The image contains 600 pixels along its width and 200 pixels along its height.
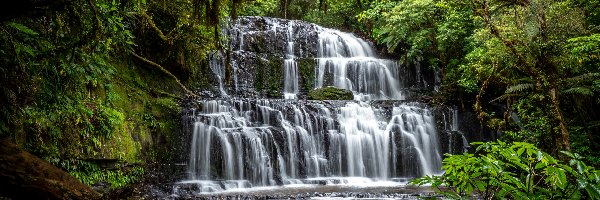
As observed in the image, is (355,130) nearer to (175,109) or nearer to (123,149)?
(175,109)

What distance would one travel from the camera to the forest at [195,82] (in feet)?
9.00

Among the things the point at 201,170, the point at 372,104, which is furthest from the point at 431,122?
the point at 201,170

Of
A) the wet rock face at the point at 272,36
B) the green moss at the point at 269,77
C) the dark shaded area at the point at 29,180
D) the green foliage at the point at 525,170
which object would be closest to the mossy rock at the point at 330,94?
the green moss at the point at 269,77

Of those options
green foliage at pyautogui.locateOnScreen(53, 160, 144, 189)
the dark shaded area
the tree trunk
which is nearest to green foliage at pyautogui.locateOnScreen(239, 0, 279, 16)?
green foliage at pyautogui.locateOnScreen(53, 160, 144, 189)

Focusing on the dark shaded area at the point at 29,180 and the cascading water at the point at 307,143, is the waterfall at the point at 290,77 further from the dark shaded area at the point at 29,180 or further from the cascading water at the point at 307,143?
the dark shaded area at the point at 29,180

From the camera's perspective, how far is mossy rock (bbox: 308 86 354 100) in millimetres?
14930

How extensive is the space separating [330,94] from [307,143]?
361 centimetres

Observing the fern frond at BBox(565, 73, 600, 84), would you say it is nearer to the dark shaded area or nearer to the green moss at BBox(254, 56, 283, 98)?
the green moss at BBox(254, 56, 283, 98)

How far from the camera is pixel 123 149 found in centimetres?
845

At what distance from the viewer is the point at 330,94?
15.1m

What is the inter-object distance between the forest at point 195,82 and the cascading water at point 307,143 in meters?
0.90

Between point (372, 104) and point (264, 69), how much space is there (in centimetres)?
475

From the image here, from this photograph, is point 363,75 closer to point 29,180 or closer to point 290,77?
point 290,77

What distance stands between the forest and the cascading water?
2.96 ft
